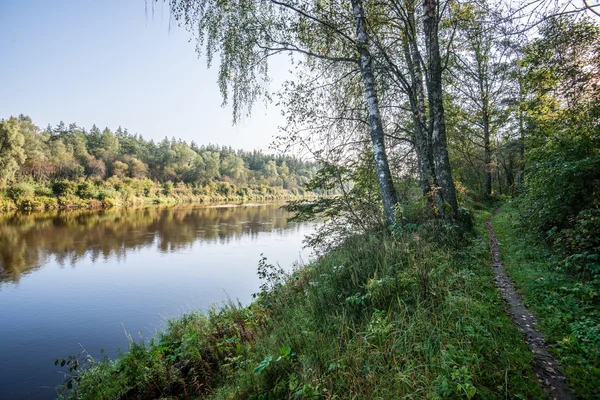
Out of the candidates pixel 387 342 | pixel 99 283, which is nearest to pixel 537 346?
pixel 387 342

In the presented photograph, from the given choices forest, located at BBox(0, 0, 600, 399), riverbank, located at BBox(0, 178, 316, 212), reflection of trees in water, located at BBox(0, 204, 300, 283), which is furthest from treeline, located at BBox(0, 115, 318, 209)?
reflection of trees in water, located at BBox(0, 204, 300, 283)

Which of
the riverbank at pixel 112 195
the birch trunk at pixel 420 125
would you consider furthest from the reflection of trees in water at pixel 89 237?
the birch trunk at pixel 420 125

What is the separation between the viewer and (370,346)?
9.84 ft

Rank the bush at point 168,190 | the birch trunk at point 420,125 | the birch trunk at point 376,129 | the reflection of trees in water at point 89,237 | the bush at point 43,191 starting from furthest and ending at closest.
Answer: the bush at point 168,190, the bush at point 43,191, the reflection of trees in water at point 89,237, the birch trunk at point 420,125, the birch trunk at point 376,129

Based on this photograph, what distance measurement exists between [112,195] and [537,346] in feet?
176

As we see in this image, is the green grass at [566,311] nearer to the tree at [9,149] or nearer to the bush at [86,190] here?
the tree at [9,149]

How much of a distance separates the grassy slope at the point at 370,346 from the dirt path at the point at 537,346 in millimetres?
140

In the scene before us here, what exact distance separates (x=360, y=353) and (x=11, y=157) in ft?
167

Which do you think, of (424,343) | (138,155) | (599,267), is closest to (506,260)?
(599,267)

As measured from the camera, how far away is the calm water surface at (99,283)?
7188 millimetres

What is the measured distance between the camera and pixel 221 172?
274 feet

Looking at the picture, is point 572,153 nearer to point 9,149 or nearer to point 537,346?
point 537,346

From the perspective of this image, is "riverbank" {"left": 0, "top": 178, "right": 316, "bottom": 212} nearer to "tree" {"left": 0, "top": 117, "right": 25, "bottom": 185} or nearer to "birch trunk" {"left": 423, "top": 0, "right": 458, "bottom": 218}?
"tree" {"left": 0, "top": 117, "right": 25, "bottom": 185}

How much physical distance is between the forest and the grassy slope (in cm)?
2
